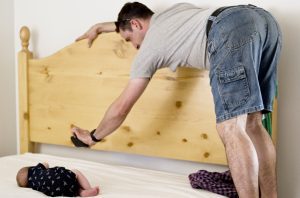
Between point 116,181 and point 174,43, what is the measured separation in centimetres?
60

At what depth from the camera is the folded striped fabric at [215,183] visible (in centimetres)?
154

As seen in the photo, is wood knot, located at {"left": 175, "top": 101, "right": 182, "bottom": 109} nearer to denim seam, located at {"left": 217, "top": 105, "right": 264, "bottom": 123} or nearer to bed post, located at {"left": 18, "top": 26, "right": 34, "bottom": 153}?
denim seam, located at {"left": 217, "top": 105, "right": 264, "bottom": 123}

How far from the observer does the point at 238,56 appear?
4.42 ft

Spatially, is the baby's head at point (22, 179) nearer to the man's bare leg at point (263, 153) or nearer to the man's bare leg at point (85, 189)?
the man's bare leg at point (85, 189)

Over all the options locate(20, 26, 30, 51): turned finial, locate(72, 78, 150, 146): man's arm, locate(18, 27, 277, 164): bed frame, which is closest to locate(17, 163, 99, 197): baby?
locate(72, 78, 150, 146): man's arm

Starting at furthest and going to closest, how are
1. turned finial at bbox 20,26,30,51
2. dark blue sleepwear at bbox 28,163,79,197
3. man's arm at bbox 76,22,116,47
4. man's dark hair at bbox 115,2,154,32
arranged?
turned finial at bbox 20,26,30,51
man's arm at bbox 76,22,116,47
man's dark hair at bbox 115,2,154,32
dark blue sleepwear at bbox 28,163,79,197

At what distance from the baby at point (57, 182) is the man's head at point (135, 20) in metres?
0.60

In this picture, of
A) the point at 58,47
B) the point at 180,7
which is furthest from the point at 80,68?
the point at 180,7

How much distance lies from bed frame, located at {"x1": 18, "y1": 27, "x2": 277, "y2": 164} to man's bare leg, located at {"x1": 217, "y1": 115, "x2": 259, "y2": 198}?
1.29ft

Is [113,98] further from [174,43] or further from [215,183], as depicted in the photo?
[215,183]

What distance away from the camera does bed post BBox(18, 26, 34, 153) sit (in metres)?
2.27

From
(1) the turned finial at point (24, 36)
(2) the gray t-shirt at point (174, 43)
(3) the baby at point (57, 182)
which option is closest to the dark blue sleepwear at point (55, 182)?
(3) the baby at point (57, 182)

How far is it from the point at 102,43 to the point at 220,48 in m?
0.81

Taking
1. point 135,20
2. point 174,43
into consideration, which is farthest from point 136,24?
point 174,43
